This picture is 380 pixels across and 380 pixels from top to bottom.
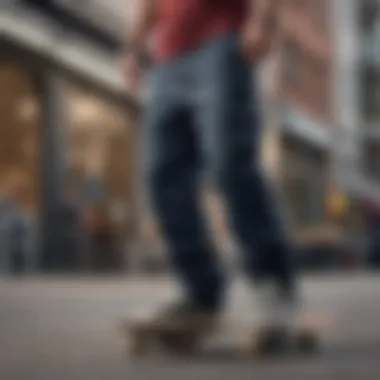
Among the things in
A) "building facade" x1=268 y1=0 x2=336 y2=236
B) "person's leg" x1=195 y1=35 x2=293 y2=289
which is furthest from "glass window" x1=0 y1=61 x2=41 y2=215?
"building facade" x1=268 y1=0 x2=336 y2=236

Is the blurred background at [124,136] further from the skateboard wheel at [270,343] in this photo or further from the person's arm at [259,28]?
the skateboard wheel at [270,343]

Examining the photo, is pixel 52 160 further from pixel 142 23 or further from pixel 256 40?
pixel 256 40

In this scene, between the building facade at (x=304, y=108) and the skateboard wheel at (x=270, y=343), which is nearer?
the skateboard wheel at (x=270, y=343)

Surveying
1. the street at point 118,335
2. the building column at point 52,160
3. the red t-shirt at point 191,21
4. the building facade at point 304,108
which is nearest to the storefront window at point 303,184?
the building facade at point 304,108

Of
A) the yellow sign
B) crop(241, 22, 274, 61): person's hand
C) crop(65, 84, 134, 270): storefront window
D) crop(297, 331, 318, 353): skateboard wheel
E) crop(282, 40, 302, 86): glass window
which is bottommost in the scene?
crop(297, 331, 318, 353): skateboard wheel

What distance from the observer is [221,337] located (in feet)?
5.80

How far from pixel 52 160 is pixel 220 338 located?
1.20ft

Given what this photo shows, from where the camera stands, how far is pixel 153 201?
183 cm

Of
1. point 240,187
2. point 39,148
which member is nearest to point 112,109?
point 39,148

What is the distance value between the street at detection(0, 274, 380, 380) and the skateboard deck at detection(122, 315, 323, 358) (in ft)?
0.09

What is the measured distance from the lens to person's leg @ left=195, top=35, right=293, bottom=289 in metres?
1.74

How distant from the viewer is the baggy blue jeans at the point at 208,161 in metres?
1.74

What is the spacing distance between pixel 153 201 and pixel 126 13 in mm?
282

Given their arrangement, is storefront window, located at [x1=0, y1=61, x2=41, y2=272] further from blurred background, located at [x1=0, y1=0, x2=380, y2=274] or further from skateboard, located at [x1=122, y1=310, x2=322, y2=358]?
skateboard, located at [x1=122, y1=310, x2=322, y2=358]
